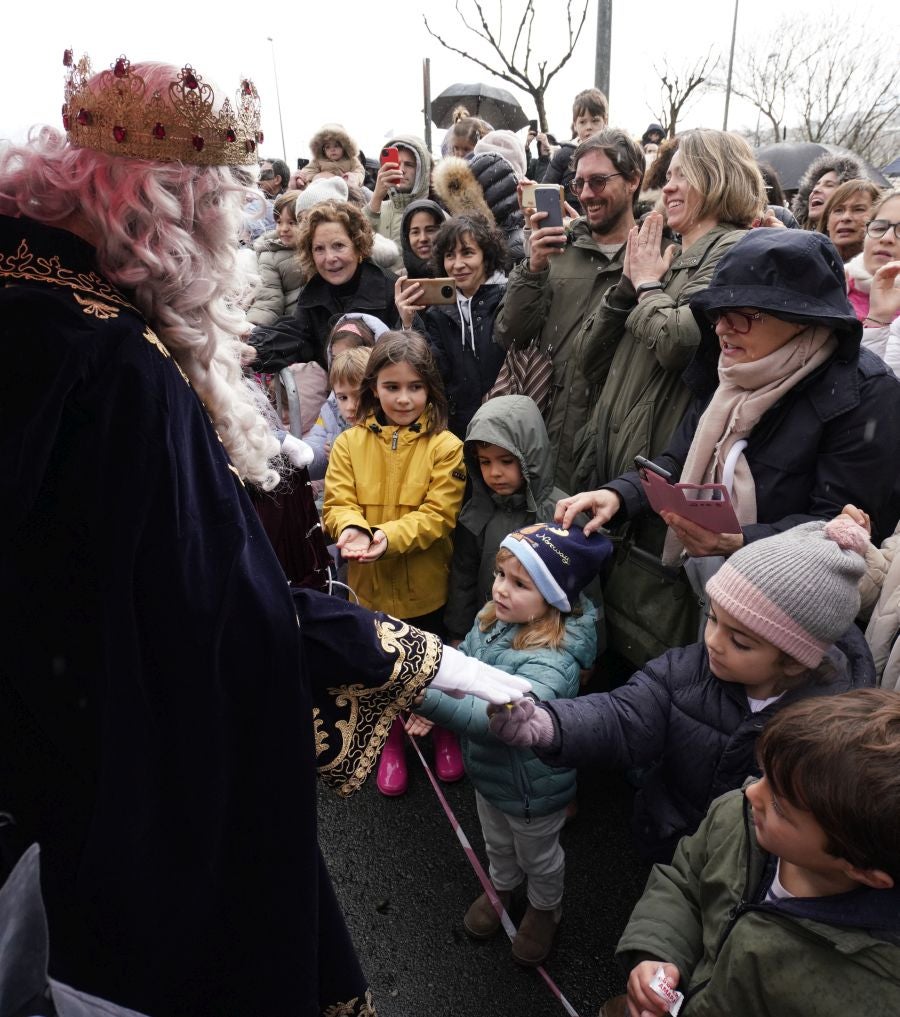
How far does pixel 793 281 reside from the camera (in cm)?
200

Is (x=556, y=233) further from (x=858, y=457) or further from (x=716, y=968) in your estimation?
(x=716, y=968)

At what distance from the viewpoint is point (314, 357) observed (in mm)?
4391

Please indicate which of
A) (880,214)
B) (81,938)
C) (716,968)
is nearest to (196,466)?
(81,938)

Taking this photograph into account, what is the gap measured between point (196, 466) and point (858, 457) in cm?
170

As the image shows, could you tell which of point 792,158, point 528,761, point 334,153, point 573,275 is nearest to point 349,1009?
point 528,761

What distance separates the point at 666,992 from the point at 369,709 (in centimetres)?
80

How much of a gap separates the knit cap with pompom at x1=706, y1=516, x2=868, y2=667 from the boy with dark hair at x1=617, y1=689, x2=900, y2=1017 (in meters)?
0.35

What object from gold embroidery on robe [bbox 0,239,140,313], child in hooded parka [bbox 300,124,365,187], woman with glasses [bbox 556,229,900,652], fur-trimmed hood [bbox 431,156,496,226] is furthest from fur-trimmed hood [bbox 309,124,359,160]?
gold embroidery on robe [bbox 0,239,140,313]

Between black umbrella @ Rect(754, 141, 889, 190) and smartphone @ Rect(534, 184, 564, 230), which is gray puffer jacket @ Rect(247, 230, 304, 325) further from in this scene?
black umbrella @ Rect(754, 141, 889, 190)

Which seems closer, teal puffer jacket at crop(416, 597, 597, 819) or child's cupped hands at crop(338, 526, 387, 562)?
teal puffer jacket at crop(416, 597, 597, 819)

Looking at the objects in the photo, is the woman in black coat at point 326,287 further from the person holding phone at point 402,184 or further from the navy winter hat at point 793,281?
the navy winter hat at point 793,281

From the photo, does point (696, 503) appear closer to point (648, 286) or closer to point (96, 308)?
point (648, 286)

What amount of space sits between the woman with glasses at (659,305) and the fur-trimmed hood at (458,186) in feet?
7.37

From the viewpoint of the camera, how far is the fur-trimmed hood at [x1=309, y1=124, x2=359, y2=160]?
20.9ft
